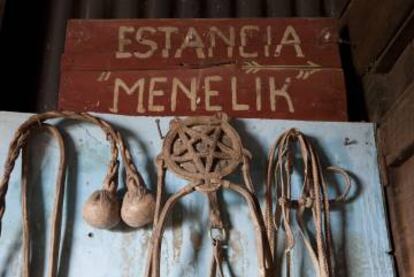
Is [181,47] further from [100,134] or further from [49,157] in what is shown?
[49,157]

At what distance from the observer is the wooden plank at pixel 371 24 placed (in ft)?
4.59

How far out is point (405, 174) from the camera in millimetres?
1406

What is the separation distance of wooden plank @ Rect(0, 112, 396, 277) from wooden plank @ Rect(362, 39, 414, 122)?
0.26ft

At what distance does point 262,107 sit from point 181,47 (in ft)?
1.04

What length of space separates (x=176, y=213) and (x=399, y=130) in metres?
0.62

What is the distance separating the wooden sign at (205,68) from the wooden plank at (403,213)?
239 mm

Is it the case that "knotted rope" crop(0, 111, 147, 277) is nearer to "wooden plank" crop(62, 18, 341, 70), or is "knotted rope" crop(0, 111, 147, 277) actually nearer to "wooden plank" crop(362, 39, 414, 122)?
"wooden plank" crop(62, 18, 341, 70)

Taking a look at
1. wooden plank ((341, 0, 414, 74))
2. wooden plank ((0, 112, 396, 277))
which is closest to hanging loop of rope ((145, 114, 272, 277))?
wooden plank ((0, 112, 396, 277))

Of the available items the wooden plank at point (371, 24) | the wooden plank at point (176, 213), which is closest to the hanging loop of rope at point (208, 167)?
the wooden plank at point (176, 213)

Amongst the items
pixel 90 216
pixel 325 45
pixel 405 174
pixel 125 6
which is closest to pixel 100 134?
pixel 90 216

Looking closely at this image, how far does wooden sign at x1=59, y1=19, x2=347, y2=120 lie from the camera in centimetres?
156

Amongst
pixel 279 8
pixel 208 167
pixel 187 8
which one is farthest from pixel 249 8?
pixel 208 167

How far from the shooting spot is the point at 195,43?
1660 mm

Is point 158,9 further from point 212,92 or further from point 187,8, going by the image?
point 212,92
